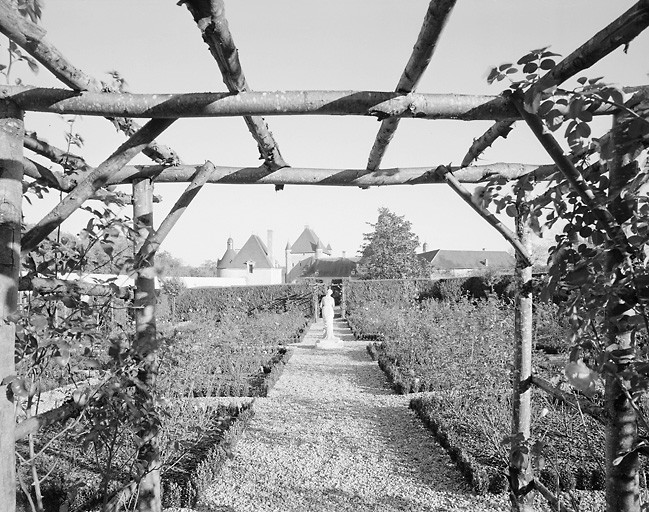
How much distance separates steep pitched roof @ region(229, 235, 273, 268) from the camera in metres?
54.8

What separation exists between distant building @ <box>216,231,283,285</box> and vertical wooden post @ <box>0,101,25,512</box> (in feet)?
172

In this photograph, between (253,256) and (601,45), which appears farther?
(253,256)

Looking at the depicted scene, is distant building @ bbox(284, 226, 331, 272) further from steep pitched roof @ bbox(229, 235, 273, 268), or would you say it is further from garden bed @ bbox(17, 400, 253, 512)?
garden bed @ bbox(17, 400, 253, 512)

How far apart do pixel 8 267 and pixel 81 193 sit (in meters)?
0.39

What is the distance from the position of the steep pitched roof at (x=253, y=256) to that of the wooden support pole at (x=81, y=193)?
52.9 meters

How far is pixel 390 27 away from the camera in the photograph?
1.84m

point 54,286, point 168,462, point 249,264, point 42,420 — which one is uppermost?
point 249,264

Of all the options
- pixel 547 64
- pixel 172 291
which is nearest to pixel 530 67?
pixel 547 64

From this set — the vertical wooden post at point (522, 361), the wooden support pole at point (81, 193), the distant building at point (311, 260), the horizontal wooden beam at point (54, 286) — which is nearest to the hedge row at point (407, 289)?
the vertical wooden post at point (522, 361)

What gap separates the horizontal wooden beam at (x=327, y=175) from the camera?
10.2 feet

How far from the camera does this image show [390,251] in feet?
127

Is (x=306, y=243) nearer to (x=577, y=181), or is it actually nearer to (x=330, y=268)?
(x=330, y=268)

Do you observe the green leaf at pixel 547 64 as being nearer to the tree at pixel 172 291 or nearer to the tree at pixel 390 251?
the tree at pixel 172 291

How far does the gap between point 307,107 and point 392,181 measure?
1.48 m
